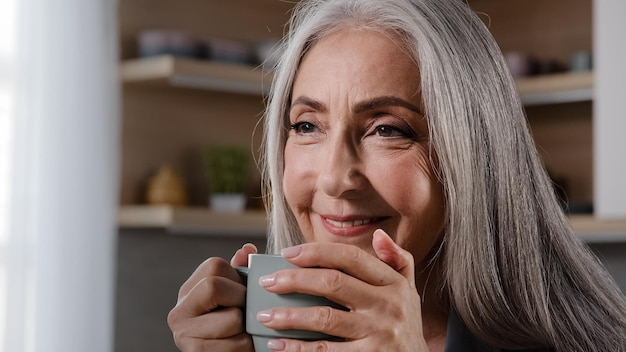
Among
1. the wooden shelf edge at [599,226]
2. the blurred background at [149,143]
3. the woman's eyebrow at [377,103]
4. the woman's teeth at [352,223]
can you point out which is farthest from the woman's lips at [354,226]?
the wooden shelf edge at [599,226]

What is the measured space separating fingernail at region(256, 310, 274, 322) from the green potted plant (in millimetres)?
2205

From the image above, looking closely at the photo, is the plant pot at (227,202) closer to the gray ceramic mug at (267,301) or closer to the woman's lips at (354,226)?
the woman's lips at (354,226)

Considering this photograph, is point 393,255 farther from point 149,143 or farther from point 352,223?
point 149,143

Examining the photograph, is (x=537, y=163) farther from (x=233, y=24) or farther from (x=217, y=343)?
(x=233, y=24)

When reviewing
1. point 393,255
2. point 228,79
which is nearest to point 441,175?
point 393,255

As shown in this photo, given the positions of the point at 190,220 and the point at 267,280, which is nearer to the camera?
the point at 267,280

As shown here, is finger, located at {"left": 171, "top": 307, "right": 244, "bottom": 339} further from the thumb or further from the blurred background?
the blurred background

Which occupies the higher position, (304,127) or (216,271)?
(304,127)

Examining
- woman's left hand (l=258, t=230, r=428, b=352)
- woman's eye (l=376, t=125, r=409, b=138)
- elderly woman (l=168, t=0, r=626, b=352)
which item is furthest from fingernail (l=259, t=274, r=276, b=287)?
woman's eye (l=376, t=125, r=409, b=138)

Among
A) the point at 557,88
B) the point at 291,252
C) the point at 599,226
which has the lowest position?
the point at 599,226

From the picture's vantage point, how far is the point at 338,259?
2.51 ft

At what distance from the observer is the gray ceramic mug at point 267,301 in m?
0.76

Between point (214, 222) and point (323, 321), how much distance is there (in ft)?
7.08

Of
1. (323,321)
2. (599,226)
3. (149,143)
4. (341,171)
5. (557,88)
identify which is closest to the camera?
(323,321)
